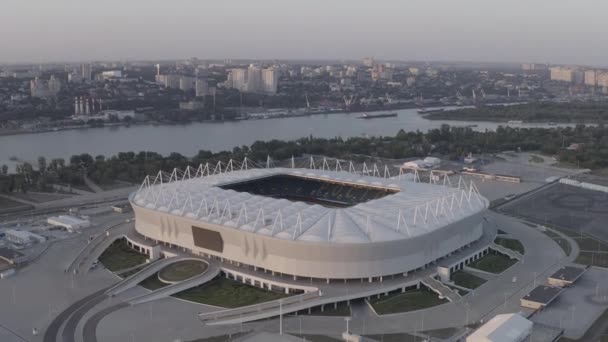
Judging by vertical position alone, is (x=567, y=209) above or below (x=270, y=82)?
below

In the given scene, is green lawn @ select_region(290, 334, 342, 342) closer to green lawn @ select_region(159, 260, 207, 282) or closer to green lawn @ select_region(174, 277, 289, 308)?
green lawn @ select_region(174, 277, 289, 308)

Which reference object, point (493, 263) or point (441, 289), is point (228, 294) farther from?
point (493, 263)

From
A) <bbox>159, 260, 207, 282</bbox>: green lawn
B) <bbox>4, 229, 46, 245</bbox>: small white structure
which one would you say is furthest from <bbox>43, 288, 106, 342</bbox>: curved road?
<bbox>4, 229, 46, 245</bbox>: small white structure

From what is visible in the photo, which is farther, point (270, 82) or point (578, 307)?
point (270, 82)

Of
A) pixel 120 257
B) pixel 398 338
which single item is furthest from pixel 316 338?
pixel 120 257

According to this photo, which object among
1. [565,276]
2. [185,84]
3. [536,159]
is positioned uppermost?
[185,84]

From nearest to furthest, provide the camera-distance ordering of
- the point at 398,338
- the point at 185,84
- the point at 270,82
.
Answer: the point at 398,338, the point at 185,84, the point at 270,82

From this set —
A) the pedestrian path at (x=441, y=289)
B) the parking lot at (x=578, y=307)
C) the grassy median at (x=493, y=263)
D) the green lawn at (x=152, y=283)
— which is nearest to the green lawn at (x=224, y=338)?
the green lawn at (x=152, y=283)
